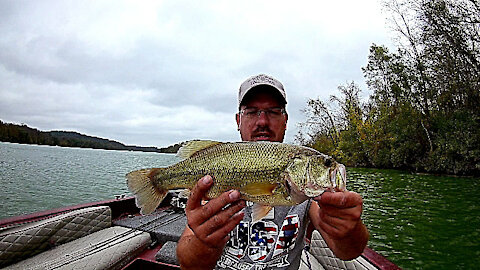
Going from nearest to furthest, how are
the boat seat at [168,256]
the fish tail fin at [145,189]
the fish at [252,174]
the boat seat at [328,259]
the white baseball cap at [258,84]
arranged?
the fish at [252,174], the fish tail fin at [145,189], the white baseball cap at [258,84], the boat seat at [328,259], the boat seat at [168,256]

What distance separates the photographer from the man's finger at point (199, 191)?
1.94m

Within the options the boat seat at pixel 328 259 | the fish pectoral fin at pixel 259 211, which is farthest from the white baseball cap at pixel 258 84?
the boat seat at pixel 328 259

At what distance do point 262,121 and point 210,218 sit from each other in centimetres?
121

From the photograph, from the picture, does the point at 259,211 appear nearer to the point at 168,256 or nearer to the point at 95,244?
the point at 168,256

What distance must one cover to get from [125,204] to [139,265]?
240cm

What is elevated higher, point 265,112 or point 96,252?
point 265,112

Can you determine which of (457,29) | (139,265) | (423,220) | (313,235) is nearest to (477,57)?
(457,29)

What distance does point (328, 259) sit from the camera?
4.01 meters

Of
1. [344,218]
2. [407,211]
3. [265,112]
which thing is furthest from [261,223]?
[407,211]

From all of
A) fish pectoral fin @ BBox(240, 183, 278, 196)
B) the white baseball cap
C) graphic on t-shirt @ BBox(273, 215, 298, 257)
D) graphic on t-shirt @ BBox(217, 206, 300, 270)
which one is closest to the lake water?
the white baseball cap

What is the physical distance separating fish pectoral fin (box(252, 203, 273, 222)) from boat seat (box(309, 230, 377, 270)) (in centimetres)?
204

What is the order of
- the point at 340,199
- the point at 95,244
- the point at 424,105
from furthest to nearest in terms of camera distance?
the point at 424,105
the point at 95,244
the point at 340,199

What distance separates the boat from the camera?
370cm

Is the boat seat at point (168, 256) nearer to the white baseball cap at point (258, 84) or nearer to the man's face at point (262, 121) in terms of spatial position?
the man's face at point (262, 121)
